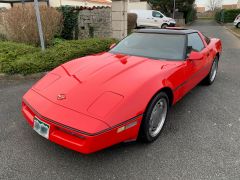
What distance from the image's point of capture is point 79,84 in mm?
2645

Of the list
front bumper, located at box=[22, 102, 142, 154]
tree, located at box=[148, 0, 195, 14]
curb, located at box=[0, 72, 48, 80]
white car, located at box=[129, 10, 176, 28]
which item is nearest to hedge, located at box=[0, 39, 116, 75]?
curb, located at box=[0, 72, 48, 80]

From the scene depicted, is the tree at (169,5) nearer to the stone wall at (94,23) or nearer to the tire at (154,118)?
the stone wall at (94,23)

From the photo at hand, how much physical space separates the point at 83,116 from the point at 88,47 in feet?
Result: 15.3

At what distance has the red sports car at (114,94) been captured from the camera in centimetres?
218

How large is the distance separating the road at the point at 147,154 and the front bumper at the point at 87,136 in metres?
0.34

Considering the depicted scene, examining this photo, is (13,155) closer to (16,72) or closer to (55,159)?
(55,159)

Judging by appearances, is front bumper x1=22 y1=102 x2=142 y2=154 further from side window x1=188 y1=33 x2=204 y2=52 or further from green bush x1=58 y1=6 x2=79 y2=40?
green bush x1=58 y1=6 x2=79 y2=40

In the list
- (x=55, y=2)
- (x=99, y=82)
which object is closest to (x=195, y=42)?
(x=99, y=82)

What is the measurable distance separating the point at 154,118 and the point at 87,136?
1.03m

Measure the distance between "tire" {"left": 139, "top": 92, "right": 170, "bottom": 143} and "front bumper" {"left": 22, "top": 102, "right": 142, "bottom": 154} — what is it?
17 cm

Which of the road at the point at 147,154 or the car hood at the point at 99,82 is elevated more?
the car hood at the point at 99,82

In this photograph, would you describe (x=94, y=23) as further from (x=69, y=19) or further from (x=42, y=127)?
(x=42, y=127)

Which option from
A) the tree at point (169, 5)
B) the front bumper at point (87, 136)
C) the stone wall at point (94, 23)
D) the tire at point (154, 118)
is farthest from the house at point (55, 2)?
the front bumper at point (87, 136)

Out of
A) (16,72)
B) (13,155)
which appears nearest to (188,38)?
(13,155)
